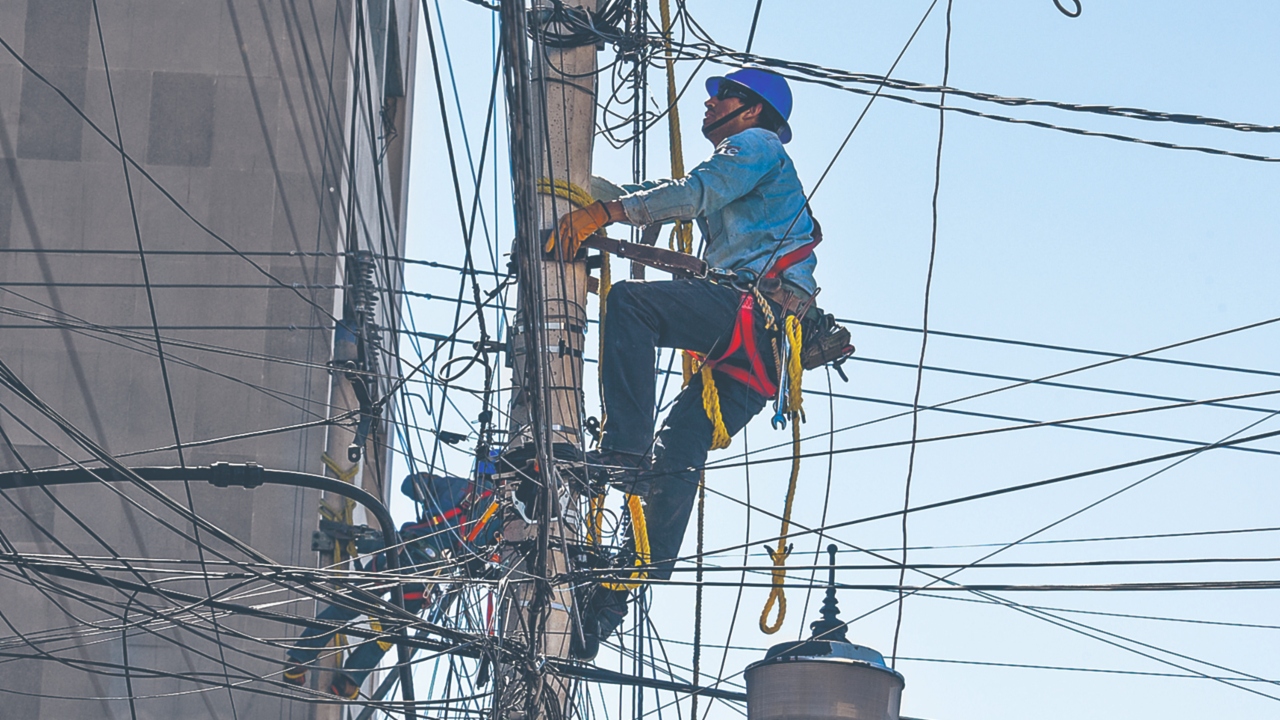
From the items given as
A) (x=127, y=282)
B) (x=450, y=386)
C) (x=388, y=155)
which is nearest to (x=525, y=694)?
(x=450, y=386)

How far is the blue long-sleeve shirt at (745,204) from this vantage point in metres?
8.05

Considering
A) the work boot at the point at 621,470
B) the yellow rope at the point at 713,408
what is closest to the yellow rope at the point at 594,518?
the work boot at the point at 621,470

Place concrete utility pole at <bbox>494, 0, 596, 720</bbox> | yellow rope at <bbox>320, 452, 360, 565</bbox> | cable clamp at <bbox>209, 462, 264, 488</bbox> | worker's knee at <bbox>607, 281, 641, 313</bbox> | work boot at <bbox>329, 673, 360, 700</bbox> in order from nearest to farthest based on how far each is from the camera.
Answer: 1. concrete utility pole at <bbox>494, 0, 596, 720</bbox>
2. cable clamp at <bbox>209, 462, 264, 488</bbox>
3. worker's knee at <bbox>607, 281, 641, 313</bbox>
4. work boot at <bbox>329, 673, 360, 700</bbox>
5. yellow rope at <bbox>320, 452, 360, 565</bbox>

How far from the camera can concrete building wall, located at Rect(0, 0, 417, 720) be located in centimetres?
1191

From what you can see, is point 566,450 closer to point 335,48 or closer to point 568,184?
point 568,184

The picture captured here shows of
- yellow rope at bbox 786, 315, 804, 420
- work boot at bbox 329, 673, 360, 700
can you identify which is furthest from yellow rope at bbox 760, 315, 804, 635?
work boot at bbox 329, 673, 360, 700

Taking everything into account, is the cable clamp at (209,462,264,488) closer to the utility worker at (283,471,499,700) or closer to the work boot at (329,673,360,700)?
the utility worker at (283,471,499,700)

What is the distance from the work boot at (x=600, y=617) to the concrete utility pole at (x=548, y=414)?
1.48 ft

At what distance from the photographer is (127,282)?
12445mm

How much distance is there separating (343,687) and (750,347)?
451cm

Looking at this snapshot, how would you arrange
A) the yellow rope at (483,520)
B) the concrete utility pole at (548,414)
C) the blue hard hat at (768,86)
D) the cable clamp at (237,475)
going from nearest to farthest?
the concrete utility pole at (548,414) < the cable clamp at (237,475) < the yellow rope at (483,520) < the blue hard hat at (768,86)

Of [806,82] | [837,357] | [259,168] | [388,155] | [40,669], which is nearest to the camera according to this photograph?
[806,82]

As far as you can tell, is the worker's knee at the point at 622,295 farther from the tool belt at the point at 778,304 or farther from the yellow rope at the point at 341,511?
the yellow rope at the point at 341,511

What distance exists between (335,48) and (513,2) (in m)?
8.34
